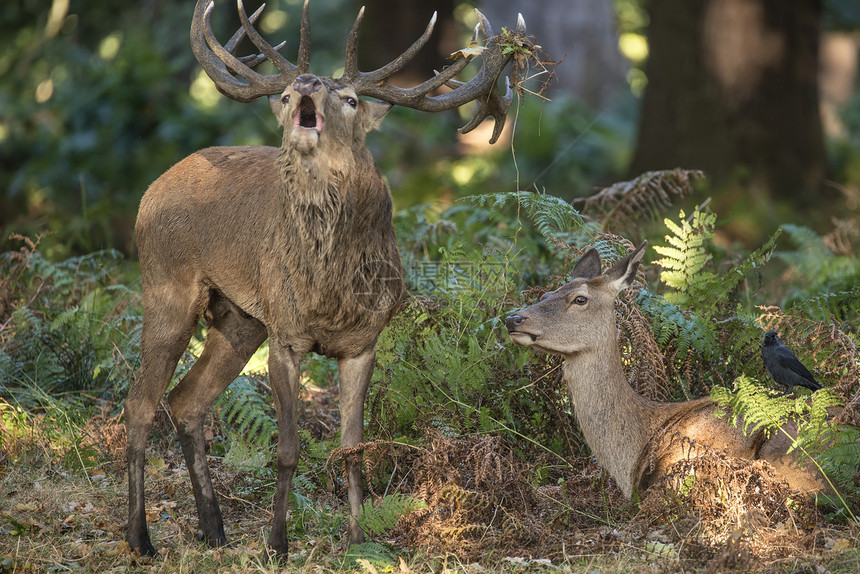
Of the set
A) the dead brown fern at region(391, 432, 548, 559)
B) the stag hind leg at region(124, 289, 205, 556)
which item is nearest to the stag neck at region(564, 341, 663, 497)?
the dead brown fern at region(391, 432, 548, 559)

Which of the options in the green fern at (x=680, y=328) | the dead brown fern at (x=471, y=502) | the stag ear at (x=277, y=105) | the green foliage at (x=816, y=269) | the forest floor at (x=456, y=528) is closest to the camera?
the forest floor at (x=456, y=528)

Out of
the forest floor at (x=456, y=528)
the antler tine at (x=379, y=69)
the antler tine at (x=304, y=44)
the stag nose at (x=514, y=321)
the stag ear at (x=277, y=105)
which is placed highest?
the antler tine at (x=304, y=44)

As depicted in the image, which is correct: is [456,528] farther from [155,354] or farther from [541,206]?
[541,206]

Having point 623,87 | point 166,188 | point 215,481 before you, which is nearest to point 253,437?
point 215,481

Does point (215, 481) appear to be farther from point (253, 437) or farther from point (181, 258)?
point (181, 258)

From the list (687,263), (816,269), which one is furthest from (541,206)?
(816,269)

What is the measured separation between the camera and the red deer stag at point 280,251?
5.23m

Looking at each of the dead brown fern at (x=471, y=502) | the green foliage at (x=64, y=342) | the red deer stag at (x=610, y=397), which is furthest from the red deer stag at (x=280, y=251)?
the green foliage at (x=64, y=342)

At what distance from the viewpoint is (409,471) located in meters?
6.00

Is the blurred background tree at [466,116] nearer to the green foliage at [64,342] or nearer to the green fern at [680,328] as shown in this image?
the green foliage at [64,342]

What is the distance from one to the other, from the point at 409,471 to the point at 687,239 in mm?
2458

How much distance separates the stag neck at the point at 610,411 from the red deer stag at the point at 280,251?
46.3 inches

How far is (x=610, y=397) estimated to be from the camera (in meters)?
5.69

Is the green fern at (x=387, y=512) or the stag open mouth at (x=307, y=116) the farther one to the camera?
the green fern at (x=387, y=512)
